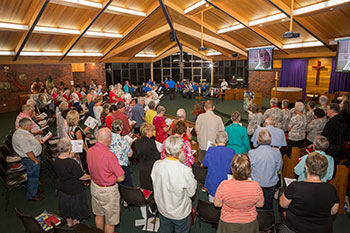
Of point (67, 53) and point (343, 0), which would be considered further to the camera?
point (67, 53)

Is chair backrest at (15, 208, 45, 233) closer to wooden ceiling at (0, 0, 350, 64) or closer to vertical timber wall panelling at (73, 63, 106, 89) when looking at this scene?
wooden ceiling at (0, 0, 350, 64)

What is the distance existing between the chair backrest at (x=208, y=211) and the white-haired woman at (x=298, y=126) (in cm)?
315

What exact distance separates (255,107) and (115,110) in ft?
10.6

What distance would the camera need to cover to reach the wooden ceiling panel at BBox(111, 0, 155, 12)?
9.27m

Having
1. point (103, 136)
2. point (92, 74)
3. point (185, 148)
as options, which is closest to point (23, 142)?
point (103, 136)

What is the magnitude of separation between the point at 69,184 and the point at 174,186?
4.99 ft

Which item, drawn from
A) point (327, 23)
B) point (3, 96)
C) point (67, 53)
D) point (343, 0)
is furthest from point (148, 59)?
point (343, 0)

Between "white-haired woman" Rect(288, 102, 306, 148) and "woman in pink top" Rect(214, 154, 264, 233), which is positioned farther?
"white-haired woman" Rect(288, 102, 306, 148)

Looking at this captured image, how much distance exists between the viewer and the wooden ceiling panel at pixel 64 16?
8836mm

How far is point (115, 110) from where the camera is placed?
5148mm

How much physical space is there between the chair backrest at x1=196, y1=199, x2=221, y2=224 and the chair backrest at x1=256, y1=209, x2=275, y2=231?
460 mm

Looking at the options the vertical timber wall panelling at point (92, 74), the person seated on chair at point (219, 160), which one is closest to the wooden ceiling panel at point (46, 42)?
the vertical timber wall panelling at point (92, 74)

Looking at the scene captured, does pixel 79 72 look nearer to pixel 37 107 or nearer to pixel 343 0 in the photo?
pixel 37 107

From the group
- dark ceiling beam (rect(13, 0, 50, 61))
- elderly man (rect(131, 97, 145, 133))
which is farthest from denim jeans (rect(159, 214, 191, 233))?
dark ceiling beam (rect(13, 0, 50, 61))
